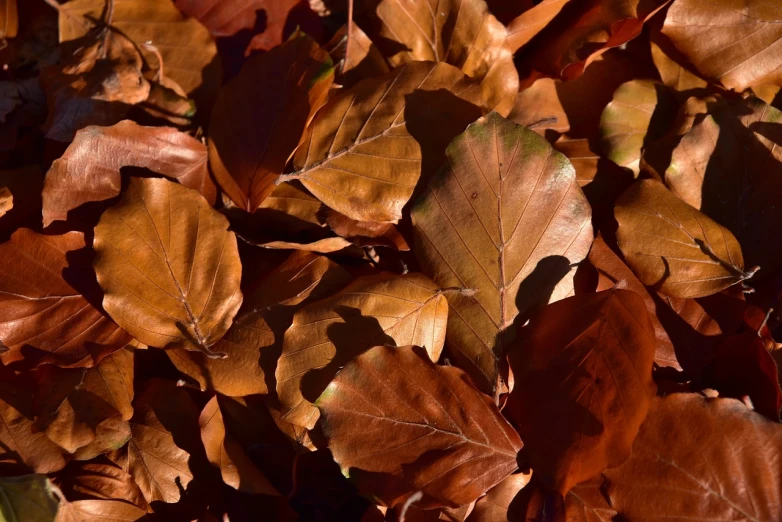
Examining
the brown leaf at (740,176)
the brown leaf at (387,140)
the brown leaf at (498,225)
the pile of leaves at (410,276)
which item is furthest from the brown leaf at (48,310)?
the brown leaf at (740,176)

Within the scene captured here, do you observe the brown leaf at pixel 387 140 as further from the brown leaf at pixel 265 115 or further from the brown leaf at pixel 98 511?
the brown leaf at pixel 98 511

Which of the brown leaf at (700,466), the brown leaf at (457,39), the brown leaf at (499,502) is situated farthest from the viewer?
the brown leaf at (457,39)

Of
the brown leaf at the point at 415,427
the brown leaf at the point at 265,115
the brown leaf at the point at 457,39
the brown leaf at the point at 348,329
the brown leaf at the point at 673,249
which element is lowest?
the brown leaf at the point at 415,427

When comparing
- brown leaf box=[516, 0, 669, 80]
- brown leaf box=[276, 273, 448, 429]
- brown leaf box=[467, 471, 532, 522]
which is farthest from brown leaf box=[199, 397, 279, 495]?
brown leaf box=[516, 0, 669, 80]

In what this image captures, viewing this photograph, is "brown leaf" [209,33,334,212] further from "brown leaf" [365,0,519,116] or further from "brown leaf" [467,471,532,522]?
"brown leaf" [467,471,532,522]

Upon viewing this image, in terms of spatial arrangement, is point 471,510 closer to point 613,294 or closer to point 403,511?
point 403,511

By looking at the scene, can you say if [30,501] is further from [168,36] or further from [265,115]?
[168,36]

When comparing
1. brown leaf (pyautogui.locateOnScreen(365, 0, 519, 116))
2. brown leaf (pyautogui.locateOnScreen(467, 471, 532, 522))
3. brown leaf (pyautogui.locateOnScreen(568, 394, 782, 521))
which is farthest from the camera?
brown leaf (pyautogui.locateOnScreen(365, 0, 519, 116))
